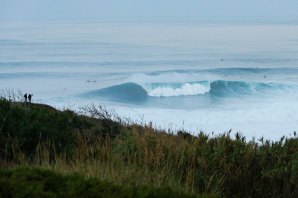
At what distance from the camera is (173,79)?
4422 centimetres

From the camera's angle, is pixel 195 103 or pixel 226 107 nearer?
pixel 226 107

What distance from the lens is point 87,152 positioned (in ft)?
27.1

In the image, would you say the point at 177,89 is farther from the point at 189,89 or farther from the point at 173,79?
the point at 173,79

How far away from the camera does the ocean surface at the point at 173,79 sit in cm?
2948

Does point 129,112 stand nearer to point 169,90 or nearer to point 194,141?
point 169,90

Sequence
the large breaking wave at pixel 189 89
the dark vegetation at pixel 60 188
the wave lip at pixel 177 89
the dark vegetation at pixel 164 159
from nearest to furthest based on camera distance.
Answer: the dark vegetation at pixel 60 188 < the dark vegetation at pixel 164 159 < the large breaking wave at pixel 189 89 < the wave lip at pixel 177 89

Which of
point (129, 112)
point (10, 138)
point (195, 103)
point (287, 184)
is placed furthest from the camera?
point (195, 103)

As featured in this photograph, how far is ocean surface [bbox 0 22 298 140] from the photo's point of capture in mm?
29484

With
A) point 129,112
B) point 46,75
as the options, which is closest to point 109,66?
point 46,75

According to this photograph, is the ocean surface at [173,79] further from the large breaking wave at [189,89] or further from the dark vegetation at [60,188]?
the dark vegetation at [60,188]

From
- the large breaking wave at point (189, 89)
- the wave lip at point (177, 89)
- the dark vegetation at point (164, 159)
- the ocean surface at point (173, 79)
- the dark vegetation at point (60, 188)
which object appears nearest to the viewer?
the dark vegetation at point (60, 188)

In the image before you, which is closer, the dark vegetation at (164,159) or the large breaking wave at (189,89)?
the dark vegetation at (164,159)

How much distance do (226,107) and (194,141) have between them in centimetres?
2526

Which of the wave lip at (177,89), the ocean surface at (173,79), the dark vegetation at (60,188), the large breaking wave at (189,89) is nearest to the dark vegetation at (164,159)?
the dark vegetation at (60,188)
